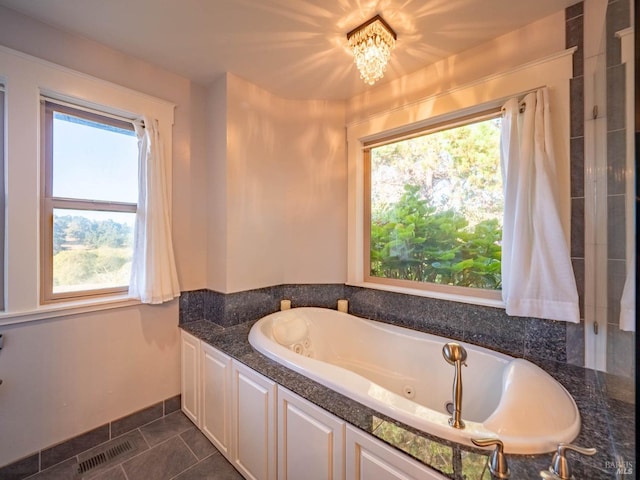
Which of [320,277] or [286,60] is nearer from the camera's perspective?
[286,60]

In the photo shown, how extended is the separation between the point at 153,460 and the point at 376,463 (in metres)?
1.49

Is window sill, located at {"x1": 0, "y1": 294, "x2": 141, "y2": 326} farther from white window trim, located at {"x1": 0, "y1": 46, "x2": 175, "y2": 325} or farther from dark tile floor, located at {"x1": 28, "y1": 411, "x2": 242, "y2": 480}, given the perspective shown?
dark tile floor, located at {"x1": 28, "y1": 411, "x2": 242, "y2": 480}

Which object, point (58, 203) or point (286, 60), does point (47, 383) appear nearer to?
point (58, 203)

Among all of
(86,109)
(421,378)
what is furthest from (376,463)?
(86,109)

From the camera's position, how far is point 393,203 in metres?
2.24

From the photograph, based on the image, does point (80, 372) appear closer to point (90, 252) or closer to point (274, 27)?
point (90, 252)

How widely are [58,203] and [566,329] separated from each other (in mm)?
3026

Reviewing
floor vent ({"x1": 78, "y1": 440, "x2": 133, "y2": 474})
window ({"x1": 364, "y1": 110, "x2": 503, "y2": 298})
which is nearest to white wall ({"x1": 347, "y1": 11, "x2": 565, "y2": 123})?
window ({"x1": 364, "y1": 110, "x2": 503, "y2": 298})

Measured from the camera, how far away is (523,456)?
818mm

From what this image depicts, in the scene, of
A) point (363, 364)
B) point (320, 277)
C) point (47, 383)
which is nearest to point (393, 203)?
point (320, 277)

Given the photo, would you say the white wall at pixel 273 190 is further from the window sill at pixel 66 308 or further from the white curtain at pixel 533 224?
the white curtain at pixel 533 224

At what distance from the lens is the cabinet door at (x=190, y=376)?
1863 mm

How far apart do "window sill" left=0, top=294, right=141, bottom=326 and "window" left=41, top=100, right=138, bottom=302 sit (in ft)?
0.27

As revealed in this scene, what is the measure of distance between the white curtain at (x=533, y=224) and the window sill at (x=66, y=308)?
244 centimetres
